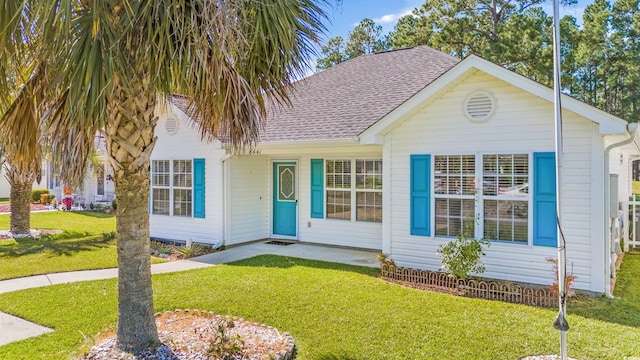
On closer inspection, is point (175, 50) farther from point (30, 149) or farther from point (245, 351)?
point (245, 351)

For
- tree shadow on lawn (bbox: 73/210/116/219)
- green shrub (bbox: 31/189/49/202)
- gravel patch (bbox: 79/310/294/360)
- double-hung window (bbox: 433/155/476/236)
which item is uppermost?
double-hung window (bbox: 433/155/476/236)

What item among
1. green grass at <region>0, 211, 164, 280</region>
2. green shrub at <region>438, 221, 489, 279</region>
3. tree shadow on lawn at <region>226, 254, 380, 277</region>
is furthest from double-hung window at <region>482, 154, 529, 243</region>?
green grass at <region>0, 211, 164, 280</region>

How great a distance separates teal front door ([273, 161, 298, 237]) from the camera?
12.4 meters

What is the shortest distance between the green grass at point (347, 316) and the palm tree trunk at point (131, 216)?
0.96 meters

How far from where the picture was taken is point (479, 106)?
7.96 meters

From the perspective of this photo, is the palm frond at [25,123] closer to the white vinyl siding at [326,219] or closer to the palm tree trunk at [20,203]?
the white vinyl siding at [326,219]

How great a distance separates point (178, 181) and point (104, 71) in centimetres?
921

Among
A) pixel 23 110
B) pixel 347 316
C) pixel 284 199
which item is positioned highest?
pixel 23 110

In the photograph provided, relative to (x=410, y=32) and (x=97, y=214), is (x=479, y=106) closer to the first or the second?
(x=97, y=214)

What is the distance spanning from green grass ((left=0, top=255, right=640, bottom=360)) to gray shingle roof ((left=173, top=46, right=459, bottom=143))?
3.98 meters

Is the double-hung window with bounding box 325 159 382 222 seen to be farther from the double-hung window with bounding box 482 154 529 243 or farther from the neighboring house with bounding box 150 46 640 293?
the double-hung window with bounding box 482 154 529 243

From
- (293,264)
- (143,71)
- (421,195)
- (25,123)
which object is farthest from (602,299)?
(25,123)

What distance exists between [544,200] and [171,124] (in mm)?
10108

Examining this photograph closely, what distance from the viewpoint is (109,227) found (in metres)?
16.4
